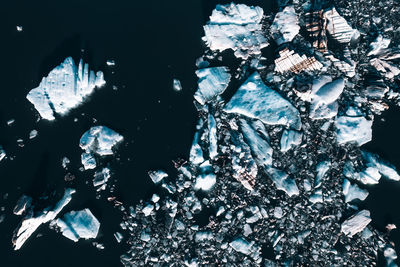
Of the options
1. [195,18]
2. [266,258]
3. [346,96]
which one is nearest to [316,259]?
[266,258]

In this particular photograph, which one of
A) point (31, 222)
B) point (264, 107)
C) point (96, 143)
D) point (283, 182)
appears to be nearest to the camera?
point (31, 222)

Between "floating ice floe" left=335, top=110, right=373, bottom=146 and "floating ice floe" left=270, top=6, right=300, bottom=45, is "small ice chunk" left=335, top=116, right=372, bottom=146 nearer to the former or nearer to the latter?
"floating ice floe" left=335, top=110, right=373, bottom=146

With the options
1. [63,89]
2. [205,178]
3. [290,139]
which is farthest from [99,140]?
[290,139]

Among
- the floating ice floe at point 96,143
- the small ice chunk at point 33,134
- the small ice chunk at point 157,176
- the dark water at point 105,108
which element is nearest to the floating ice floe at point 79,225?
the dark water at point 105,108

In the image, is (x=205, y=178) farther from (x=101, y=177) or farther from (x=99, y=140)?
(x=99, y=140)

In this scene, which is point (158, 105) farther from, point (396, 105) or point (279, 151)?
point (396, 105)

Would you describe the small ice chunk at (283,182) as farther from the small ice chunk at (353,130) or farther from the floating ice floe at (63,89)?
the floating ice floe at (63,89)
